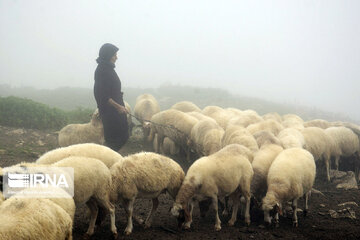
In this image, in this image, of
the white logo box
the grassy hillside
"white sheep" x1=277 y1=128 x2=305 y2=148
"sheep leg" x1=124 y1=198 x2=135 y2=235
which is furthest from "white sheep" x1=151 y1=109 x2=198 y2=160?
the grassy hillside

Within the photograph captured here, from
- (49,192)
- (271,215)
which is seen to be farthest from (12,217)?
(271,215)

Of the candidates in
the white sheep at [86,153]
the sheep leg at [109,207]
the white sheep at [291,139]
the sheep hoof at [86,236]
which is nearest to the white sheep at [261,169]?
the white sheep at [291,139]

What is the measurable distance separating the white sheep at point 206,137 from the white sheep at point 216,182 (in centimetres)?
251

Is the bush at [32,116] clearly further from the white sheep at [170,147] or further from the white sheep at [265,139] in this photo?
the white sheep at [265,139]

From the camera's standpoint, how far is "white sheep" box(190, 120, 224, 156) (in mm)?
9522

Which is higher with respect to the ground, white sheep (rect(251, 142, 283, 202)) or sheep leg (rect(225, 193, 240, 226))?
white sheep (rect(251, 142, 283, 202))

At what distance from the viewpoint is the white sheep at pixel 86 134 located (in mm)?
9117

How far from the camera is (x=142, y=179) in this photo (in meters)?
5.76

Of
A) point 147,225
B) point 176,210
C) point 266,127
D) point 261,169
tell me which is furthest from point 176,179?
point 266,127

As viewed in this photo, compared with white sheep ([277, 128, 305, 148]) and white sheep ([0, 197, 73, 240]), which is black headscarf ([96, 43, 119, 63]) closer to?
white sheep ([0, 197, 73, 240])

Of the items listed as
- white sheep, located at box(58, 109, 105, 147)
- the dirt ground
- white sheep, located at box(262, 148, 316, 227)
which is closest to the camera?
the dirt ground

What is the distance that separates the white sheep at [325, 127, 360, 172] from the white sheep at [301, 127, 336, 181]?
0.53 m

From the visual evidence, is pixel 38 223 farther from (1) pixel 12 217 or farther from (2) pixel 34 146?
(2) pixel 34 146

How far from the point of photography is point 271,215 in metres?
7.08
